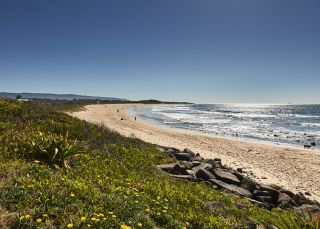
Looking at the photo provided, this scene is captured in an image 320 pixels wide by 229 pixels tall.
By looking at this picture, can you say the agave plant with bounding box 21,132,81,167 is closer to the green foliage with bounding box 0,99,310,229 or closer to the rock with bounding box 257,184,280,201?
the green foliage with bounding box 0,99,310,229

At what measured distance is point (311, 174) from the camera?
67.2 feet

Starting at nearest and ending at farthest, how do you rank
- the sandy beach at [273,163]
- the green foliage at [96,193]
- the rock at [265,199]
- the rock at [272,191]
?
the green foliage at [96,193] < the rock at [265,199] < the rock at [272,191] < the sandy beach at [273,163]

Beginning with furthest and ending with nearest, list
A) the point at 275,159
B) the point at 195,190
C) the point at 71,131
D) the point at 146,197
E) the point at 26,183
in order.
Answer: the point at 275,159, the point at 71,131, the point at 195,190, the point at 146,197, the point at 26,183

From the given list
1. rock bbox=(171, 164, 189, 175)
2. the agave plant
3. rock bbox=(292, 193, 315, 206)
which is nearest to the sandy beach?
rock bbox=(292, 193, 315, 206)

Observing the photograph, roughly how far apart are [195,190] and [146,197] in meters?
3.06

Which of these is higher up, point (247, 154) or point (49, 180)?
point (49, 180)

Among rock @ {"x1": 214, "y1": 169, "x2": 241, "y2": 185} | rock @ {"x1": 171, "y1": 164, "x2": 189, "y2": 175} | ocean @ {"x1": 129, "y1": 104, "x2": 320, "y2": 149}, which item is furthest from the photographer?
ocean @ {"x1": 129, "y1": 104, "x2": 320, "y2": 149}

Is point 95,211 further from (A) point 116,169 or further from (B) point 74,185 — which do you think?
(A) point 116,169

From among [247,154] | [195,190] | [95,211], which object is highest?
[95,211]

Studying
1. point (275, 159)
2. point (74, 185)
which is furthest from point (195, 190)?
point (275, 159)

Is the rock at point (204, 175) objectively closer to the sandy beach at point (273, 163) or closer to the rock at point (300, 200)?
the rock at point (300, 200)

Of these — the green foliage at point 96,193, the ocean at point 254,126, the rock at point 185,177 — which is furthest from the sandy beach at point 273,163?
the ocean at point 254,126

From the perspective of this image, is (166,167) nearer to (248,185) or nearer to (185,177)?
(185,177)

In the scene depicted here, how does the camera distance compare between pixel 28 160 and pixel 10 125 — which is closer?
pixel 28 160
